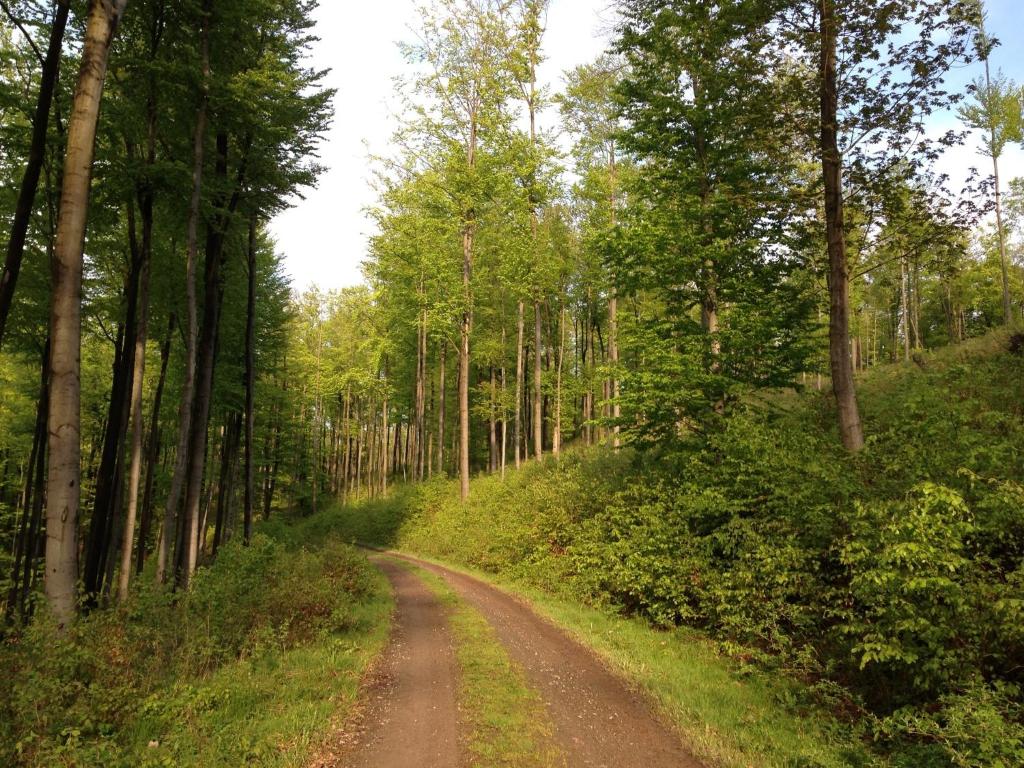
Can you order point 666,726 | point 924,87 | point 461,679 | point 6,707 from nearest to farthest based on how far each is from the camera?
point 6,707
point 666,726
point 461,679
point 924,87

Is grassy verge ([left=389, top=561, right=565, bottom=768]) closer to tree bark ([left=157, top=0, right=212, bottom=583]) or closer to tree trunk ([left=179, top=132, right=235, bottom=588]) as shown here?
tree bark ([left=157, top=0, right=212, bottom=583])

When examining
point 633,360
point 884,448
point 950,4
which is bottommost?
point 884,448

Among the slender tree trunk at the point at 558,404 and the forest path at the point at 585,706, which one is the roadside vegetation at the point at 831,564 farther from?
the slender tree trunk at the point at 558,404

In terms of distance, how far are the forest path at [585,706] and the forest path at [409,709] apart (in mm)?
185

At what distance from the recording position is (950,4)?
9688 millimetres

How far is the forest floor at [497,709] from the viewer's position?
17.5 feet

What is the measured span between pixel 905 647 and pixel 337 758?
6.20 metres

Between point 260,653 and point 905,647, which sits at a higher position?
point 905,647

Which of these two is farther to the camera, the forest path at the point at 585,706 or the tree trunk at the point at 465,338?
the tree trunk at the point at 465,338

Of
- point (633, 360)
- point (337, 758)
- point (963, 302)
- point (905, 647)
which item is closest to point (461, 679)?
point (337, 758)

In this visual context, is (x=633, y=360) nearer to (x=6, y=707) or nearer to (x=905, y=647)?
(x=905, y=647)

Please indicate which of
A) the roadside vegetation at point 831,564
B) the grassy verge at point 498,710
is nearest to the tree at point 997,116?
the roadside vegetation at point 831,564

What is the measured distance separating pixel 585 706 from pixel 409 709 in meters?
2.25

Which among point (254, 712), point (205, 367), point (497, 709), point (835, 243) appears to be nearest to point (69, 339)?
point (254, 712)
